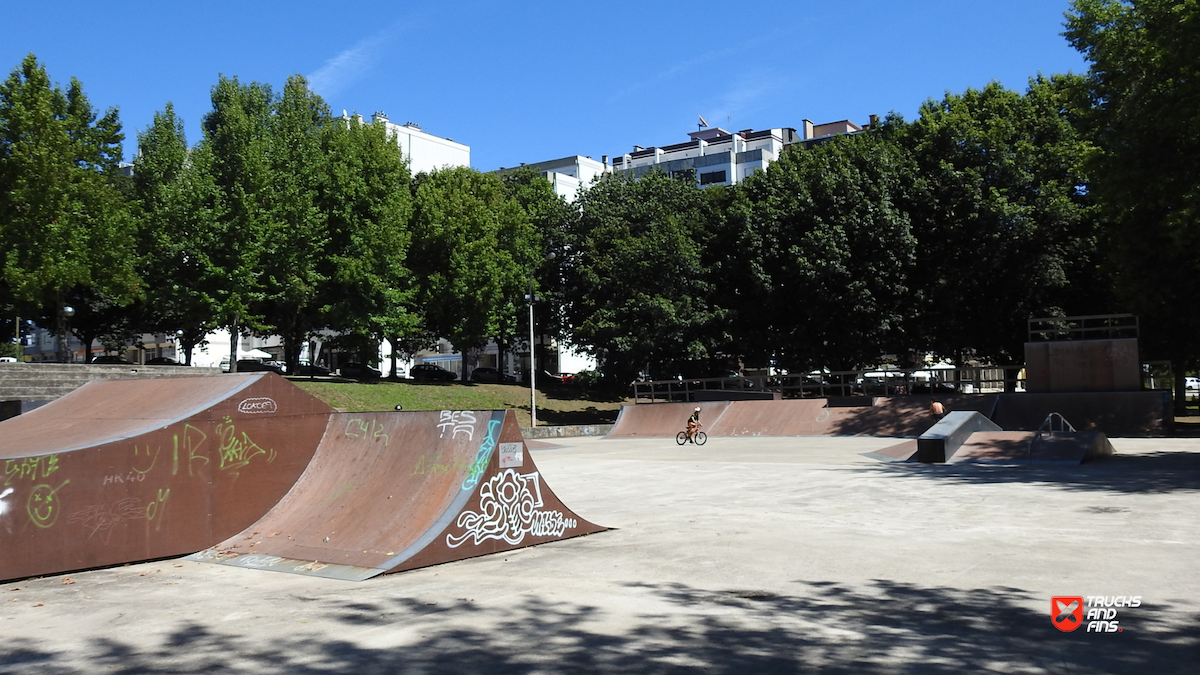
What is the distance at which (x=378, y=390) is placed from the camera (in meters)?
37.8

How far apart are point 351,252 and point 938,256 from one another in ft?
86.9

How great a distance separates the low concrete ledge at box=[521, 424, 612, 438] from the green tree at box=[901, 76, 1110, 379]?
1401 cm

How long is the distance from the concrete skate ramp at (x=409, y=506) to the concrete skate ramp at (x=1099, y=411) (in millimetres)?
20794

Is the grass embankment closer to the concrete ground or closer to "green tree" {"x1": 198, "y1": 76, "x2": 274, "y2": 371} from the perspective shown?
"green tree" {"x1": 198, "y1": 76, "x2": 274, "y2": 371}

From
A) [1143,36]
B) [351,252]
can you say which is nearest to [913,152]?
[1143,36]

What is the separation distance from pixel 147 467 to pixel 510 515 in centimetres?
372

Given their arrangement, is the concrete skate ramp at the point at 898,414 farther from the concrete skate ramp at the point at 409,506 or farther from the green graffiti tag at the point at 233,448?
the green graffiti tag at the point at 233,448

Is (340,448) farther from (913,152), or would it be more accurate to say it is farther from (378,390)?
(913,152)

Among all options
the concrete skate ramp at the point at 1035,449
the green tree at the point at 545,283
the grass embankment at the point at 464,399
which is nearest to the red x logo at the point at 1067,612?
the concrete skate ramp at the point at 1035,449

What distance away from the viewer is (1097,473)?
14.1 m

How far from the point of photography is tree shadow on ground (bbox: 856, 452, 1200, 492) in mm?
12445

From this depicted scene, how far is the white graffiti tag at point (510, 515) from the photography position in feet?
27.1

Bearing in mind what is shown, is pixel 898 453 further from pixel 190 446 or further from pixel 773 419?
pixel 190 446

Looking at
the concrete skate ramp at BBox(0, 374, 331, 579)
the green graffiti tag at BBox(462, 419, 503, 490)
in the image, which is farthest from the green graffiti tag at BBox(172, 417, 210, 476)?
the green graffiti tag at BBox(462, 419, 503, 490)
